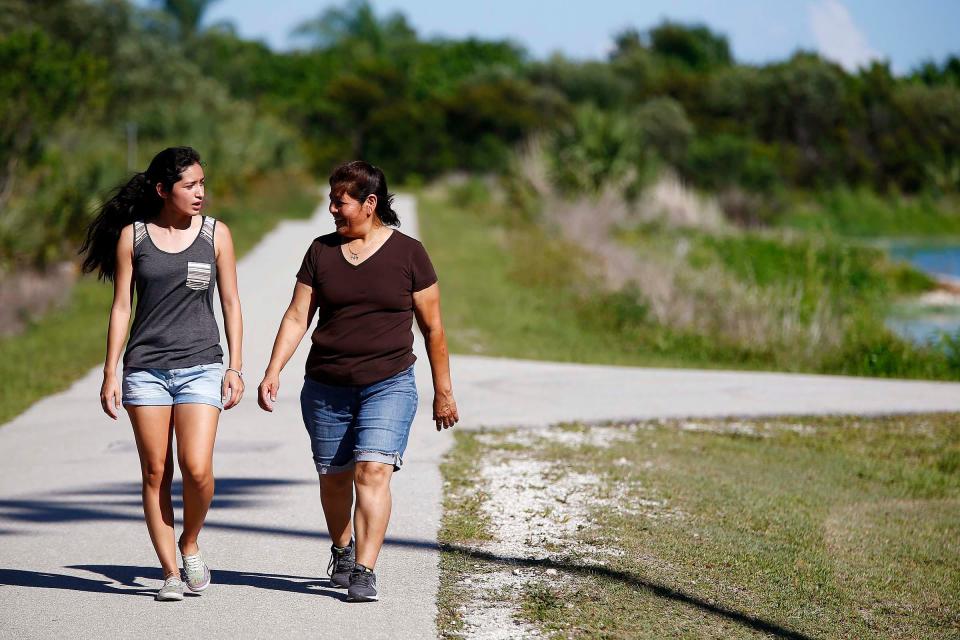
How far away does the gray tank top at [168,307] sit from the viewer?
5234 mm

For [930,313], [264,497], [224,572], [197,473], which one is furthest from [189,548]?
[930,313]

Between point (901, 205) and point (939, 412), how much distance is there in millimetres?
39011

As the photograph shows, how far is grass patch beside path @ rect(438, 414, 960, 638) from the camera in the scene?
17.3 ft

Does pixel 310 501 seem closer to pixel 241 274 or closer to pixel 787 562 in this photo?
pixel 787 562

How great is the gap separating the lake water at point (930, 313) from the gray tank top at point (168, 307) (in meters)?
10.6

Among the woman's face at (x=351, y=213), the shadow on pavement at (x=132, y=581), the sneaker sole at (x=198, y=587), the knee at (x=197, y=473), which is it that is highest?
the woman's face at (x=351, y=213)

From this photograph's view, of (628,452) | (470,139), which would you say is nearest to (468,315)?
(628,452)

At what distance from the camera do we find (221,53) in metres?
70.1

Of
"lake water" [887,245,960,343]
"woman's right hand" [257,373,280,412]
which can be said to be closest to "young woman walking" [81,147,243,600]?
"woman's right hand" [257,373,280,412]

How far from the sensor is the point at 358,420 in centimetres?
525

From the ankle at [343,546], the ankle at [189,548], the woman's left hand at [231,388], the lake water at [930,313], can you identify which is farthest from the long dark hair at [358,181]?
the lake water at [930,313]

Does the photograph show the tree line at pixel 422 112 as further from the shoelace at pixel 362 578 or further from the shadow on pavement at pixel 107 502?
the shoelace at pixel 362 578

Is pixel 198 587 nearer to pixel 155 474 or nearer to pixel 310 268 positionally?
pixel 155 474

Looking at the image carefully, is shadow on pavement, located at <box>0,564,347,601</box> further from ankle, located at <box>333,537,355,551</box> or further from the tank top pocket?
the tank top pocket
